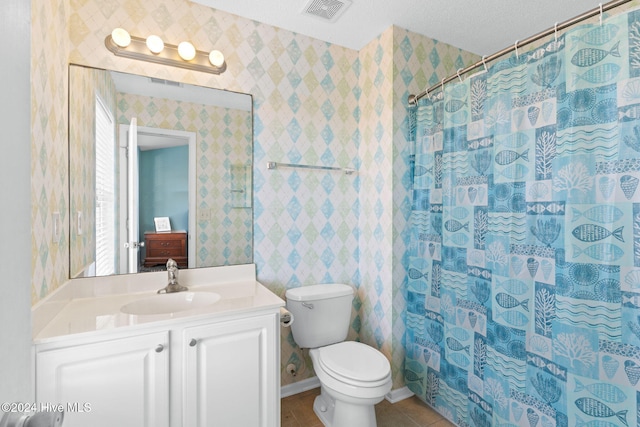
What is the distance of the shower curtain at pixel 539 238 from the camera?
117 cm

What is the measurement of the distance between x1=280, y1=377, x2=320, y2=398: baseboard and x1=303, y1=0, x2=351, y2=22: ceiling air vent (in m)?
2.42

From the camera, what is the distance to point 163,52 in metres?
1.75

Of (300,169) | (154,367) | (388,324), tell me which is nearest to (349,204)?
(300,169)

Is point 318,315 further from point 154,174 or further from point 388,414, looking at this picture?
point 154,174

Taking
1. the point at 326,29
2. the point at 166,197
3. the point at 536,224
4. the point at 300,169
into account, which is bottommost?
the point at 536,224

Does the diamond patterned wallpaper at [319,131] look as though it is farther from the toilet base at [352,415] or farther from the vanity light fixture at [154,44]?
the toilet base at [352,415]

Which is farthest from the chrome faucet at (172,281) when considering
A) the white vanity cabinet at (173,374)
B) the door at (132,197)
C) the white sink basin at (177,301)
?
the white vanity cabinet at (173,374)

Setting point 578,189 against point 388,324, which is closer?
point 578,189

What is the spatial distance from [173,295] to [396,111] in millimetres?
1770

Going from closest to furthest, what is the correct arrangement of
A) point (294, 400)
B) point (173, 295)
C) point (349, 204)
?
point (173, 295) → point (294, 400) → point (349, 204)

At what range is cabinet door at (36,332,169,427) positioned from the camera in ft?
3.73

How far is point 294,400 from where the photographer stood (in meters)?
2.08

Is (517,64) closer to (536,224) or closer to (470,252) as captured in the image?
(536,224)

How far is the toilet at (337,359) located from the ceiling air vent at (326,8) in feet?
5.71
